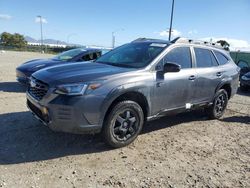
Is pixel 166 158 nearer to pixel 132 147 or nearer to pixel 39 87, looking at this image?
pixel 132 147

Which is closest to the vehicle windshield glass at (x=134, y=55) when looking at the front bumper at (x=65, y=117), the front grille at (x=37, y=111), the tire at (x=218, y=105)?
the front bumper at (x=65, y=117)

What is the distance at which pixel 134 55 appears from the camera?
551 centimetres

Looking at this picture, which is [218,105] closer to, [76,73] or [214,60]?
[214,60]

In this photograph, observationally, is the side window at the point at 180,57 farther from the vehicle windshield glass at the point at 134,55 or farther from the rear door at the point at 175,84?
the vehicle windshield glass at the point at 134,55

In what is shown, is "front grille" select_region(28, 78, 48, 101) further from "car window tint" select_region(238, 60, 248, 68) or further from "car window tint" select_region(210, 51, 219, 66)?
"car window tint" select_region(238, 60, 248, 68)

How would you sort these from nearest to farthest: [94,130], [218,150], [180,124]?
[94,130]
[218,150]
[180,124]

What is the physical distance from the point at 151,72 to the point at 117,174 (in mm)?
1884

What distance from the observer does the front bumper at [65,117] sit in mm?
4094

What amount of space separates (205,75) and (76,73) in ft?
9.80

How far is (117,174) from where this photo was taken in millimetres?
3922

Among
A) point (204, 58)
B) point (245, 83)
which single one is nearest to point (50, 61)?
point (204, 58)

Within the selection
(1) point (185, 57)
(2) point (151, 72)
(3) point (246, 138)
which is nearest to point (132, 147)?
(2) point (151, 72)

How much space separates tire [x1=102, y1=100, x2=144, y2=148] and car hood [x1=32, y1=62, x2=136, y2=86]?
1.77 ft

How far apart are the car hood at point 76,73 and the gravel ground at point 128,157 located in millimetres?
1129
